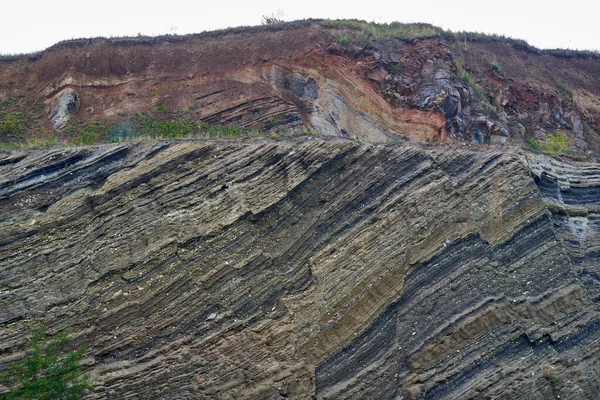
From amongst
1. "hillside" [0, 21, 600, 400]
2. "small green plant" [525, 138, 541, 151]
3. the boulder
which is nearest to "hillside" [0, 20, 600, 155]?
the boulder

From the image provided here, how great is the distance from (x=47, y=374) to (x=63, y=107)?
9.25 metres

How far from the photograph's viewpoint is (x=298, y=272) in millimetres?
14367

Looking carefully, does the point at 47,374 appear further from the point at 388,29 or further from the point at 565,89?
the point at 565,89

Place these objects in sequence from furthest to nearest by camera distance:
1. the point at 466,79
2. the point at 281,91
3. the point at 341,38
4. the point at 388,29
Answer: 1. the point at 388,29
2. the point at 466,79
3. the point at 341,38
4. the point at 281,91

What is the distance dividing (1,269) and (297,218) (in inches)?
235

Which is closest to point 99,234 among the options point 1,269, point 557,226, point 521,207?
point 1,269

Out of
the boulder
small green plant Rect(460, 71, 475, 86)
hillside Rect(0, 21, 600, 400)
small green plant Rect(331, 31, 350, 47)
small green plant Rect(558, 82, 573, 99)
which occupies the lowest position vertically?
hillside Rect(0, 21, 600, 400)

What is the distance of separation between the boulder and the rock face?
4170mm

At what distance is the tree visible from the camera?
1279 cm

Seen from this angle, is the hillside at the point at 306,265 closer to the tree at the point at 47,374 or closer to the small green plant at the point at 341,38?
the tree at the point at 47,374

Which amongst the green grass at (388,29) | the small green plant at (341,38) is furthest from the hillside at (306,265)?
the green grass at (388,29)

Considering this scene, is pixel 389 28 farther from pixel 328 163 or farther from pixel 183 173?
pixel 183 173

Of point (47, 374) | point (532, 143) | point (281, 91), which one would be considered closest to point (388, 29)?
point (281, 91)

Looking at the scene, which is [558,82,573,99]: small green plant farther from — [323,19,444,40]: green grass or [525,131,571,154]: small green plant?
[323,19,444,40]: green grass
